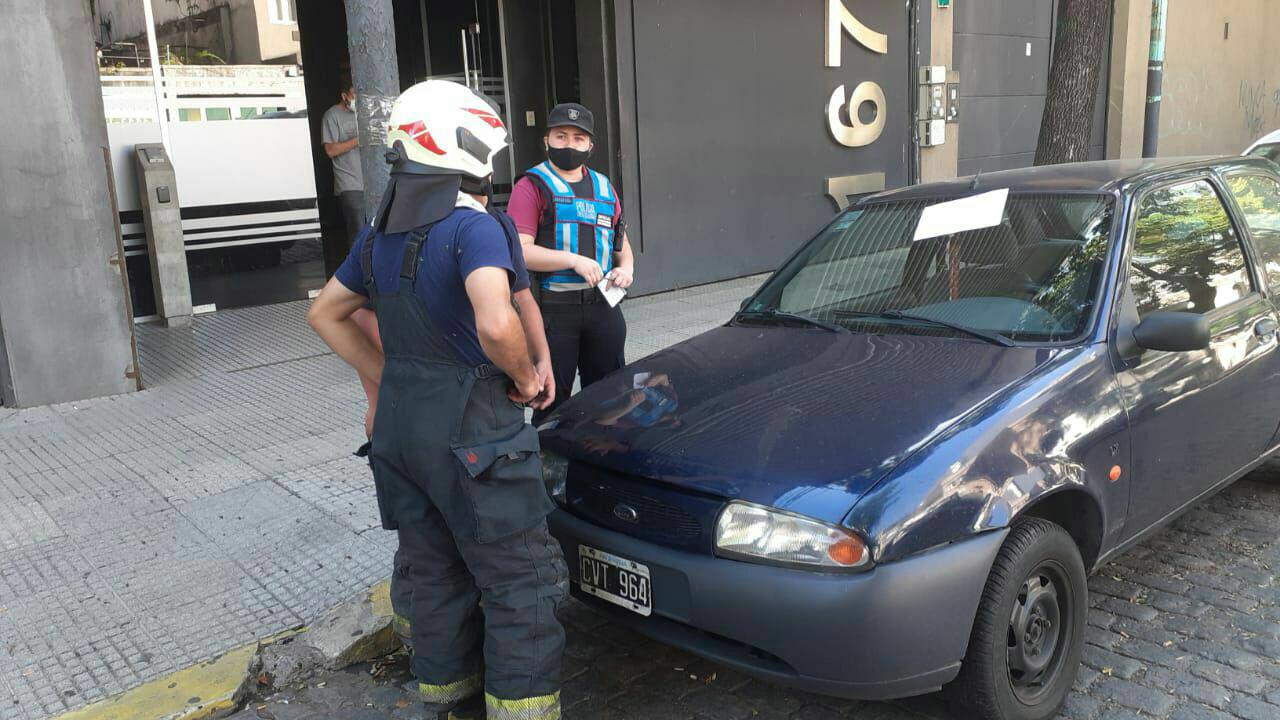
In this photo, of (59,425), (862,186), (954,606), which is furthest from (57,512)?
(862,186)

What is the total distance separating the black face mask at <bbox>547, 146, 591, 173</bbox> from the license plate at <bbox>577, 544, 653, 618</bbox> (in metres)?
1.78

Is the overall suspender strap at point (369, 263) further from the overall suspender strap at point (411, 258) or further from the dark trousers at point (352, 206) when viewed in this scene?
the dark trousers at point (352, 206)

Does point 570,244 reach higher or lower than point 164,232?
higher

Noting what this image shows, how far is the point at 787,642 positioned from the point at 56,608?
9.49 feet

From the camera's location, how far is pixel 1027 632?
3.05 metres

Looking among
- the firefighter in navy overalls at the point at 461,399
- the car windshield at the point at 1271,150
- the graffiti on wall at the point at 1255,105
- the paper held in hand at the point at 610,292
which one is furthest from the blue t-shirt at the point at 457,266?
the graffiti on wall at the point at 1255,105

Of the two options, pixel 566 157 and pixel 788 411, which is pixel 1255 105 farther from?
pixel 788 411

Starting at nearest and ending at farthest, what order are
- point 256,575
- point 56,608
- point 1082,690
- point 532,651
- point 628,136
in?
point 532,651
point 1082,690
point 56,608
point 256,575
point 628,136

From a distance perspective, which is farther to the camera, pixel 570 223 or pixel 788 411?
pixel 570 223

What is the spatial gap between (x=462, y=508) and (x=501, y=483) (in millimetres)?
134

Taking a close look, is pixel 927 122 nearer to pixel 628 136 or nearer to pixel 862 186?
pixel 862 186

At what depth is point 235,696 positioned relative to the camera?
343 cm

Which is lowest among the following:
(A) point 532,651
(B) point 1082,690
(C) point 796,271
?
(B) point 1082,690

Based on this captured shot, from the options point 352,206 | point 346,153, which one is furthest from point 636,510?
point 346,153
